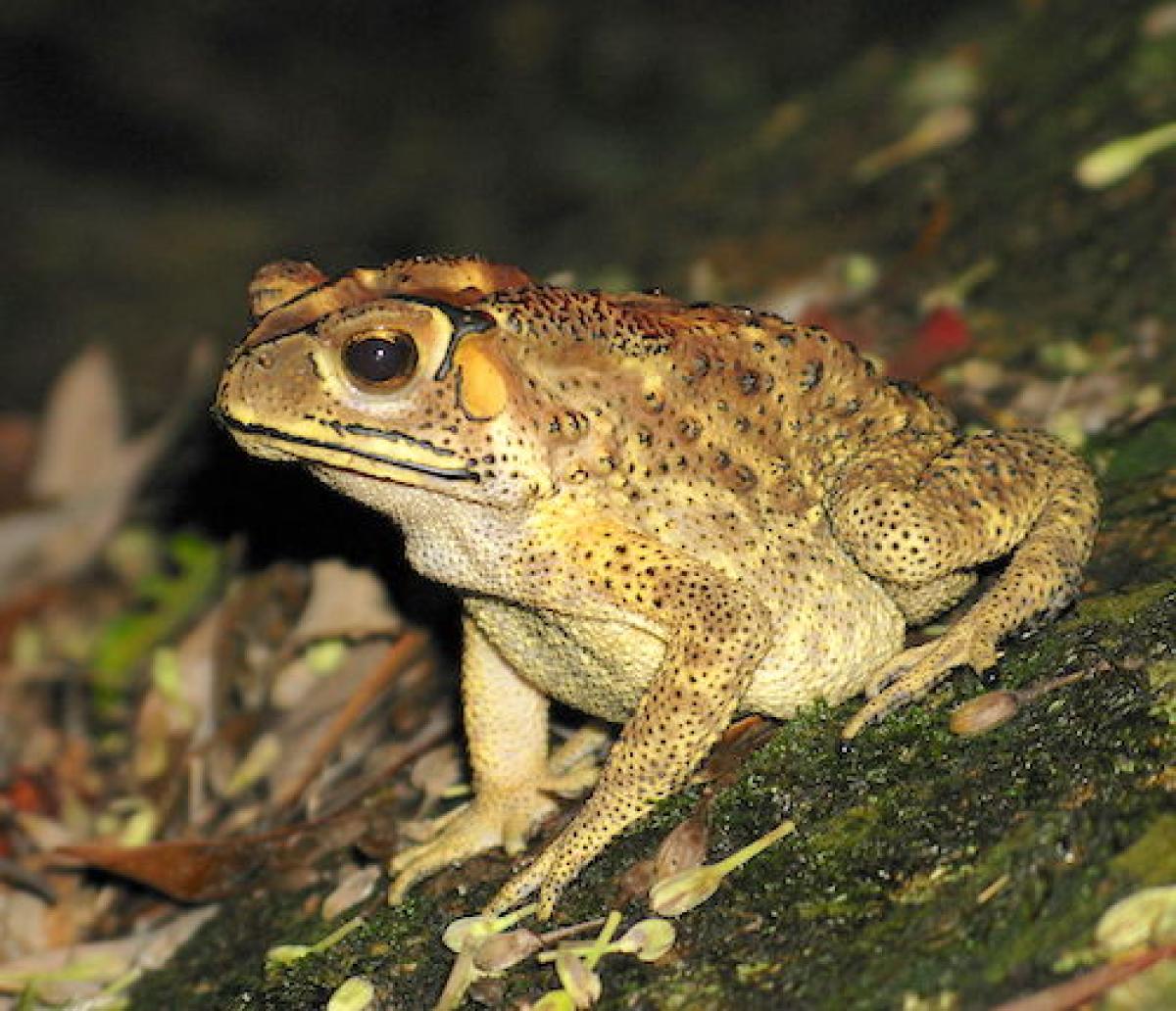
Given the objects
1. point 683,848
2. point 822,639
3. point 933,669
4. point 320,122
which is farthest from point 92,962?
point 320,122

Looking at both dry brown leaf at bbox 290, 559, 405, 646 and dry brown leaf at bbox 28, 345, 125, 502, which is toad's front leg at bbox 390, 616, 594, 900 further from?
dry brown leaf at bbox 28, 345, 125, 502

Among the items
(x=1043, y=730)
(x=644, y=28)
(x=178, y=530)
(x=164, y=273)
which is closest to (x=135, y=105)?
(x=164, y=273)

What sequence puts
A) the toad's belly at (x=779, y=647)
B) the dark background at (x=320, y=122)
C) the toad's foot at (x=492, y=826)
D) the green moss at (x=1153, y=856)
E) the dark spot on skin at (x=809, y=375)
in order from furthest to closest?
1. the dark background at (x=320, y=122)
2. the toad's foot at (x=492, y=826)
3. the dark spot on skin at (x=809, y=375)
4. the toad's belly at (x=779, y=647)
5. the green moss at (x=1153, y=856)

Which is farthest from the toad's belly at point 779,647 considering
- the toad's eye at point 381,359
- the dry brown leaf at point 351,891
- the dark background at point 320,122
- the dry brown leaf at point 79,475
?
the dark background at point 320,122

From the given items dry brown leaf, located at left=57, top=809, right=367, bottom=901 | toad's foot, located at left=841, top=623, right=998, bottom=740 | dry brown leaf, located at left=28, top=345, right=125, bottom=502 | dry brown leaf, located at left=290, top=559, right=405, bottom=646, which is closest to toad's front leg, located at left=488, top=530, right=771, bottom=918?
toad's foot, located at left=841, top=623, right=998, bottom=740

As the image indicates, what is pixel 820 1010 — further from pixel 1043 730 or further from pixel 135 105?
pixel 135 105

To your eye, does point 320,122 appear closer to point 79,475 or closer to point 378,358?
point 79,475

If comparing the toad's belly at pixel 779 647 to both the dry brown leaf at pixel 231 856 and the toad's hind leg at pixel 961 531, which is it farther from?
the dry brown leaf at pixel 231 856
